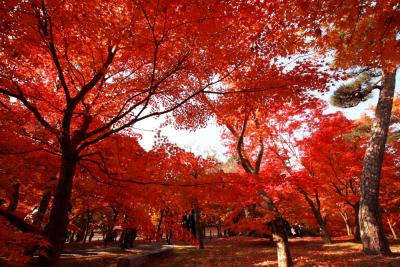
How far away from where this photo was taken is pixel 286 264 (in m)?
10.1

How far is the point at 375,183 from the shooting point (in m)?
11.1

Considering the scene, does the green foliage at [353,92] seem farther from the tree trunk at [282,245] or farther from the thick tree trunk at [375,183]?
the tree trunk at [282,245]

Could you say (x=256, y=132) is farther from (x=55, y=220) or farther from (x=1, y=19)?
(x=1, y=19)

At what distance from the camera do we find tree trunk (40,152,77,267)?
5.40 m

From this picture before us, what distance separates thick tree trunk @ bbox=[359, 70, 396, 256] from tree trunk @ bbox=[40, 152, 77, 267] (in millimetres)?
10872

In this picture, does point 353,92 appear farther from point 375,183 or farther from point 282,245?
point 282,245

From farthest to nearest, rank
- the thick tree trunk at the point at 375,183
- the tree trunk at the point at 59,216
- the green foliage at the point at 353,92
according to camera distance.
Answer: the green foliage at the point at 353,92, the thick tree trunk at the point at 375,183, the tree trunk at the point at 59,216

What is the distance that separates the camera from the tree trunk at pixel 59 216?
17.7 ft

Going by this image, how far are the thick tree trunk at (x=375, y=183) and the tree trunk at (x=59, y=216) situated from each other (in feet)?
35.7

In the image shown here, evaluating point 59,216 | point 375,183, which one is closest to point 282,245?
point 375,183

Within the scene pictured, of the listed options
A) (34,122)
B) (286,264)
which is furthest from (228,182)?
(34,122)

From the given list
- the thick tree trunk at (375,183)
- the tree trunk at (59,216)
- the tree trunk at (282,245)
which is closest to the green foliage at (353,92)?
the thick tree trunk at (375,183)

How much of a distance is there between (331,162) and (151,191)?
16111 mm

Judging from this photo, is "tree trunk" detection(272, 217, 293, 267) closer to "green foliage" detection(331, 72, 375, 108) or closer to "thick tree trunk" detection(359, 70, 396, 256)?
"thick tree trunk" detection(359, 70, 396, 256)
